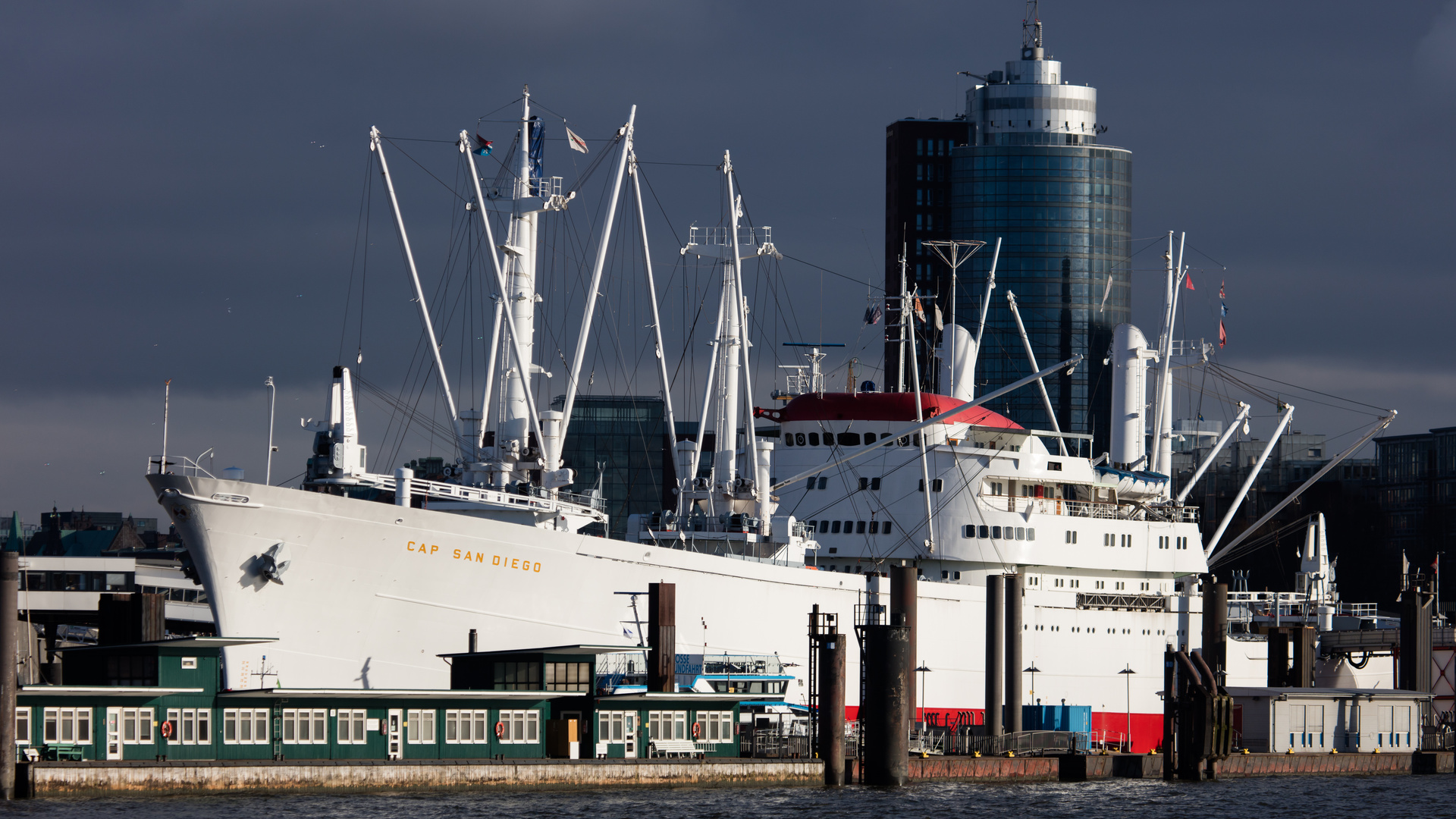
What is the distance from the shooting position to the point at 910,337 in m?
65.8

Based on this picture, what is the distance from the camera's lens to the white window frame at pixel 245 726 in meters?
41.8

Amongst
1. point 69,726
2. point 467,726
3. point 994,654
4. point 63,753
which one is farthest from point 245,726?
point 994,654

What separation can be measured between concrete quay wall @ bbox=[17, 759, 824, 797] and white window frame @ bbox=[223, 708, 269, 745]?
0.48 m

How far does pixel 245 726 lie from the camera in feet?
138

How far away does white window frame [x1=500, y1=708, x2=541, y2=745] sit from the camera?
1756 inches

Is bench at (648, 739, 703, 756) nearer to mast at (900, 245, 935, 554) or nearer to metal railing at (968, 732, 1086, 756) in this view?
metal railing at (968, 732, 1086, 756)

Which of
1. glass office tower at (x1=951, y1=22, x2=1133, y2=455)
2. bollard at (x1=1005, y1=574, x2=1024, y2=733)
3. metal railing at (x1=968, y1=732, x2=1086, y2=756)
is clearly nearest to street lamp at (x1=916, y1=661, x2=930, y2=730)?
bollard at (x1=1005, y1=574, x2=1024, y2=733)

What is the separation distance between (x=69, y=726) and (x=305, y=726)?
486cm

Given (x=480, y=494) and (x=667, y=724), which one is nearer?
(x=667, y=724)

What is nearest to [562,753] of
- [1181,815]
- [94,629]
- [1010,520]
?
[1181,815]

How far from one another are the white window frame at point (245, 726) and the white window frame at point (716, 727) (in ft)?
33.3

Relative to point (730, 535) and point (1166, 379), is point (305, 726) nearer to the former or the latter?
point (730, 535)

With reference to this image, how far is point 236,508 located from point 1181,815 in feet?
73.5

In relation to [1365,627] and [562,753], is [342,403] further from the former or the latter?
[1365,627]
